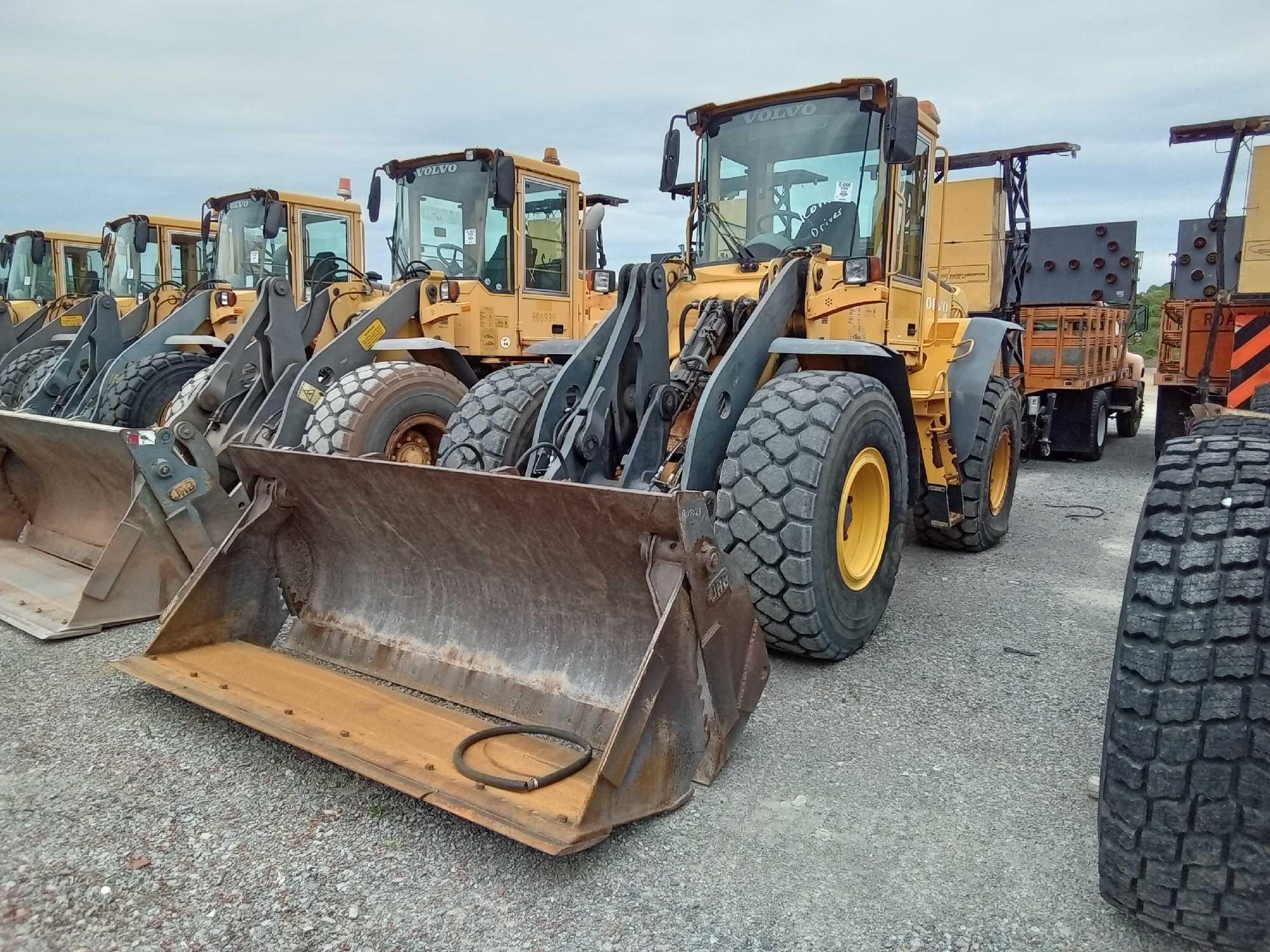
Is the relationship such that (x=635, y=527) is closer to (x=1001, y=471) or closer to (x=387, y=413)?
(x=387, y=413)

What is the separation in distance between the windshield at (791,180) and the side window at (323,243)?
5.68m

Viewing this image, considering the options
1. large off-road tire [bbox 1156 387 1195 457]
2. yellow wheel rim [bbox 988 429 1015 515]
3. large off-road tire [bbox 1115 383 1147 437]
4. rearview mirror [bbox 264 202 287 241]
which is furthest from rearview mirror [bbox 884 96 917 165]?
large off-road tire [bbox 1115 383 1147 437]

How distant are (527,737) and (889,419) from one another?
7.65ft

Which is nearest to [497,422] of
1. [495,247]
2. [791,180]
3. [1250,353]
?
[791,180]

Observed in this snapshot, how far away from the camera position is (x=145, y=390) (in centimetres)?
815

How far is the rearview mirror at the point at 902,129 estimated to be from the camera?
14.5ft

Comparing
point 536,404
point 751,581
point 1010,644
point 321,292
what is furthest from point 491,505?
point 321,292

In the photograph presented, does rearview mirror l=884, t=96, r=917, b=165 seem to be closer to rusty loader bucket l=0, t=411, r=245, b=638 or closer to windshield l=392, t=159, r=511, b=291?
rusty loader bucket l=0, t=411, r=245, b=638

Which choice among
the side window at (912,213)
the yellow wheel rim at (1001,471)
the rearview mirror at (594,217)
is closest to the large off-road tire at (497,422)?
the side window at (912,213)

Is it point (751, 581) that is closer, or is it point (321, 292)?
point (751, 581)

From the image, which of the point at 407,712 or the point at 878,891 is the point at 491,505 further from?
the point at 878,891

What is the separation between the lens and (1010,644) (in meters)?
4.53

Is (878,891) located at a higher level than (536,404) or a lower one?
lower

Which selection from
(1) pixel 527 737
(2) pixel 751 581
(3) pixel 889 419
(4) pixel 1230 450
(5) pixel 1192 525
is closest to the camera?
(5) pixel 1192 525
